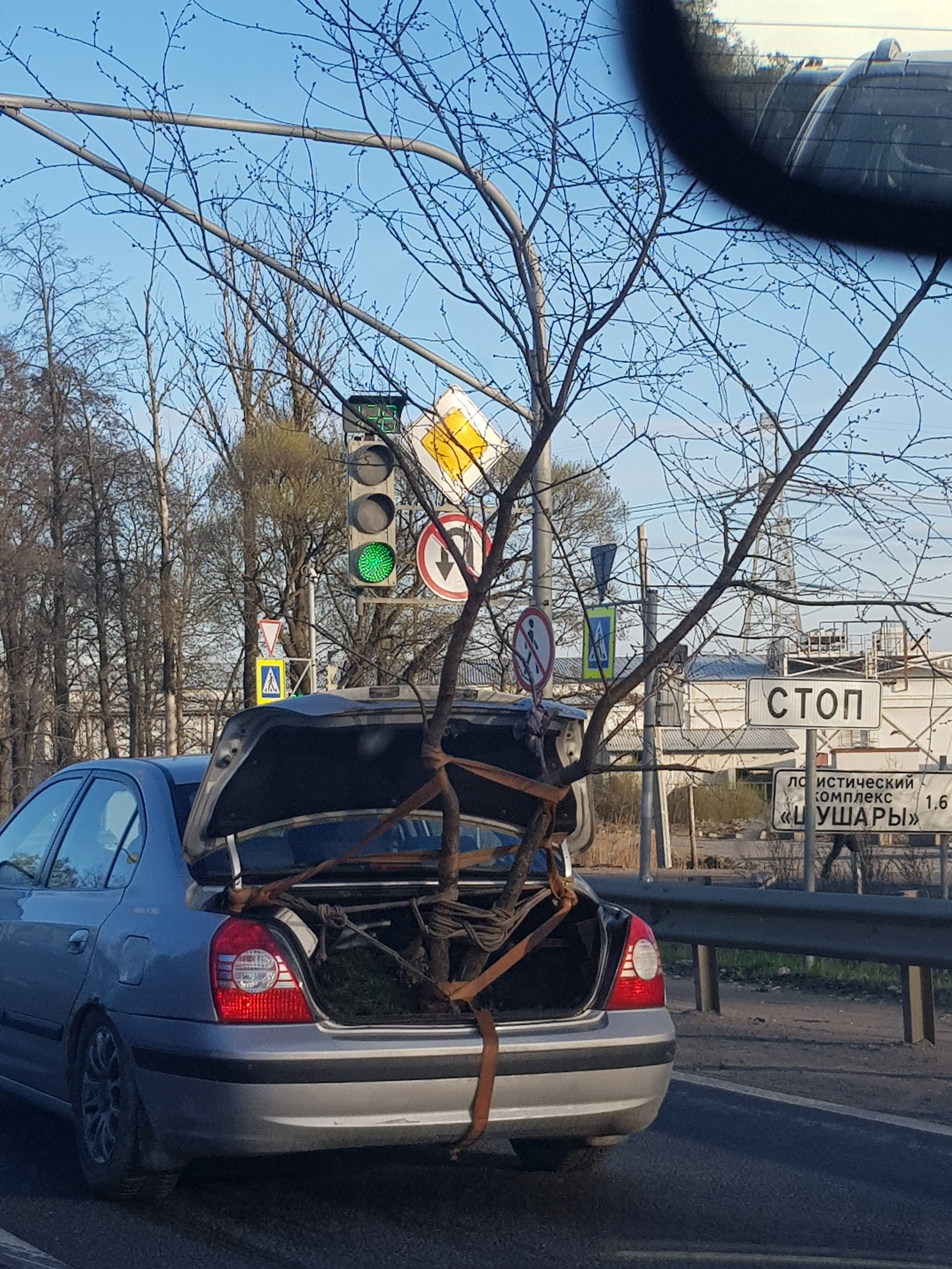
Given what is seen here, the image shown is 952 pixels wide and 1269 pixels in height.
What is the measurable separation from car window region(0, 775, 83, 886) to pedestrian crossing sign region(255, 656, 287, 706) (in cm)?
1300

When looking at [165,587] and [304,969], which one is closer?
[304,969]

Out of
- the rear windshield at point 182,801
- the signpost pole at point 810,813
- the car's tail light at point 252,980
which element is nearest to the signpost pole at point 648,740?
the signpost pole at point 810,813

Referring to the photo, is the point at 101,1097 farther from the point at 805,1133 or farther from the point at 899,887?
the point at 899,887

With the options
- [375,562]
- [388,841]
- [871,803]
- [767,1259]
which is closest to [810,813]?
[871,803]

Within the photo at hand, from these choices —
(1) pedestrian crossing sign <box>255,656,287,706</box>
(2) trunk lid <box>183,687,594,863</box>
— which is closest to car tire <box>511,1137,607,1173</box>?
(2) trunk lid <box>183,687,594,863</box>

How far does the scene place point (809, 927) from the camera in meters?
8.56

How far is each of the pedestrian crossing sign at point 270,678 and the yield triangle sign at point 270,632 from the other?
1.05 metres

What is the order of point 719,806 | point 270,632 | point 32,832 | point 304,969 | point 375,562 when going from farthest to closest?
1. point 719,806
2. point 270,632
3. point 375,562
4. point 32,832
5. point 304,969

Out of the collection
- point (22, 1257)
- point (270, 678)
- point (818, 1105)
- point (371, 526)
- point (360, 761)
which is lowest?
point (818, 1105)

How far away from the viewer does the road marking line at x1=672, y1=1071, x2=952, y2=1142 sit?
657 cm

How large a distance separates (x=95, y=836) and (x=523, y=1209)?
2.19m

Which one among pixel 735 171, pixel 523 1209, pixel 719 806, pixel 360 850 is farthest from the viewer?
pixel 719 806

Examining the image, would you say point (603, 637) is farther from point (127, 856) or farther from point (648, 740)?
point (127, 856)

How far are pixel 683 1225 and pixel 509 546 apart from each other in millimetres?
13049
